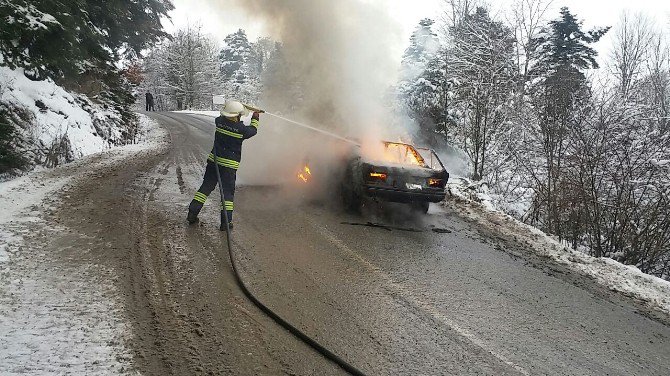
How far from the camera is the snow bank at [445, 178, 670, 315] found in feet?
16.7

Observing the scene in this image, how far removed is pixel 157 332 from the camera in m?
3.17

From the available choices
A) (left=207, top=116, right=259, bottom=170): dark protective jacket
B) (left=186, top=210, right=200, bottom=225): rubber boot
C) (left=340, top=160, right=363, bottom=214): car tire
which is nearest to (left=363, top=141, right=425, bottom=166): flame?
(left=340, top=160, right=363, bottom=214): car tire

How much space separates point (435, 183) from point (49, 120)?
9.63 metres

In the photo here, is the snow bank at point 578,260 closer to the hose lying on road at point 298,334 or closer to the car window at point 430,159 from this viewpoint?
the car window at point 430,159

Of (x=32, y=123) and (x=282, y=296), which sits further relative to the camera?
(x=32, y=123)

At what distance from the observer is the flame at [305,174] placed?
9039mm

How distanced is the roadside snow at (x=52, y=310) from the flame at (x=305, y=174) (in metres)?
4.70

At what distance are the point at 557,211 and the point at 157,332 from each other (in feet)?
25.2

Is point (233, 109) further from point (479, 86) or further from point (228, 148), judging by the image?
point (479, 86)

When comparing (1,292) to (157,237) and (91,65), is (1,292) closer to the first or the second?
(157,237)

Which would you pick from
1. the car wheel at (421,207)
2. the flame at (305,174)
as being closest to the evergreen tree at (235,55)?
the flame at (305,174)

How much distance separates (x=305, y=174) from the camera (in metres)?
9.18

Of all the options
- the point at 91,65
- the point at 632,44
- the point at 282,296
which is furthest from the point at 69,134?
the point at 632,44

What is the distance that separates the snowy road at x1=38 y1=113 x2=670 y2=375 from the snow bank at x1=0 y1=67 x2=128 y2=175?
3898 millimetres
